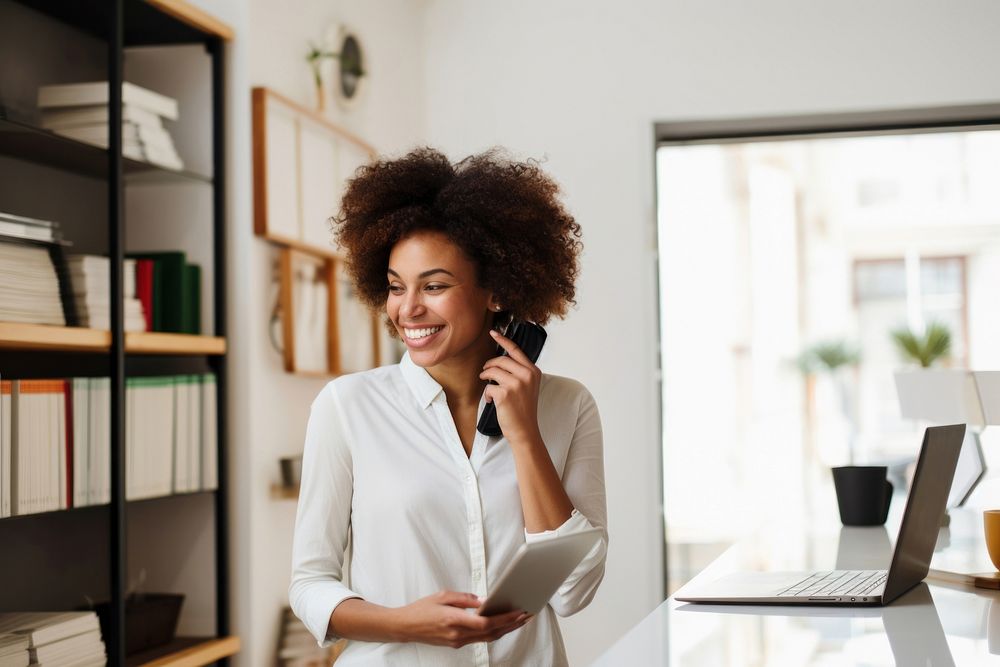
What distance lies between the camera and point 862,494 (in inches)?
97.1

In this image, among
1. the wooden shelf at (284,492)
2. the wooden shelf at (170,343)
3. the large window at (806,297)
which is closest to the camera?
the wooden shelf at (170,343)

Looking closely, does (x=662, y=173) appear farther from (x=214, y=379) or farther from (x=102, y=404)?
(x=102, y=404)

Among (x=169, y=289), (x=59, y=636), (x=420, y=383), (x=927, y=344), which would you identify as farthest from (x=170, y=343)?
(x=927, y=344)

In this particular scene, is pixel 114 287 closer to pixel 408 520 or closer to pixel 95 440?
pixel 95 440

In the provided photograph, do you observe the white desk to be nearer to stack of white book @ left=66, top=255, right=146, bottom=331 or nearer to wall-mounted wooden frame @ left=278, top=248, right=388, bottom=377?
stack of white book @ left=66, top=255, right=146, bottom=331

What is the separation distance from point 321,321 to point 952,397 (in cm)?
187

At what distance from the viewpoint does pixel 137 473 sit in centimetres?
252

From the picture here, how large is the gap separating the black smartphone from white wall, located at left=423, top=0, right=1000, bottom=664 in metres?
2.29

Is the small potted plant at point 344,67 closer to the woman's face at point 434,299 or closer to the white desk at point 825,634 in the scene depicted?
the woman's face at point 434,299

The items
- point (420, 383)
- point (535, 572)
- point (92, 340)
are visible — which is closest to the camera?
point (535, 572)

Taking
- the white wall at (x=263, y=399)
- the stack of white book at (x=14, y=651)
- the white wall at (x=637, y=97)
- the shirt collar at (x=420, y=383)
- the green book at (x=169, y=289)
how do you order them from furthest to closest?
the white wall at (x=637, y=97)
the white wall at (x=263, y=399)
the green book at (x=169, y=289)
the stack of white book at (x=14, y=651)
the shirt collar at (x=420, y=383)

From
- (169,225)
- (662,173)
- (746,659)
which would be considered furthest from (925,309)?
(746,659)

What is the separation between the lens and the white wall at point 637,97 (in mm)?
3842

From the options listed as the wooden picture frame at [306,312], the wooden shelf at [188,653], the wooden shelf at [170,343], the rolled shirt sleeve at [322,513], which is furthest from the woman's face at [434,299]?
the wooden picture frame at [306,312]
